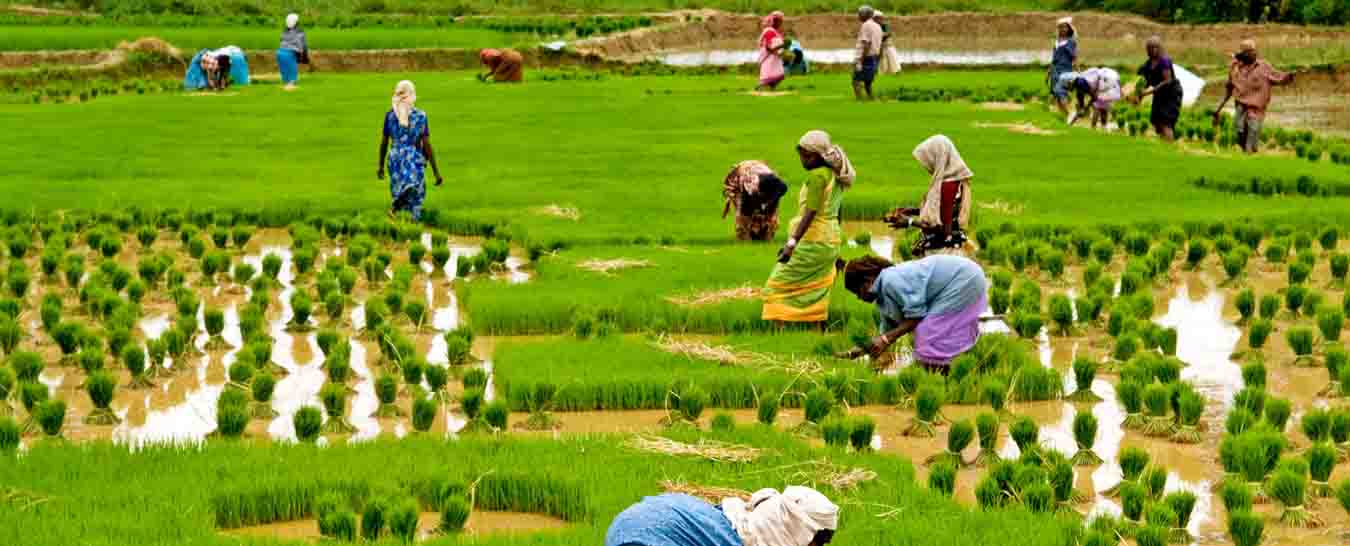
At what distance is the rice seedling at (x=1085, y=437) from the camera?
9172mm

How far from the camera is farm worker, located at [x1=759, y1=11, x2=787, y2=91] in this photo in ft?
90.3

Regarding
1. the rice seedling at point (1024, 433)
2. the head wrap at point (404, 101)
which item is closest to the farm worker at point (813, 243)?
the rice seedling at point (1024, 433)

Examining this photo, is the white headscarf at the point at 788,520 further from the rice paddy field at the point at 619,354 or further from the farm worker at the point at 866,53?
the farm worker at the point at 866,53

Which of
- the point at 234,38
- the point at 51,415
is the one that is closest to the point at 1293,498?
the point at 51,415

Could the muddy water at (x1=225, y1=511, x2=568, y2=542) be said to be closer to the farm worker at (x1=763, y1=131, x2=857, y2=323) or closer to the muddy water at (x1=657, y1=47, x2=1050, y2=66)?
the farm worker at (x1=763, y1=131, x2=857, y2=323)

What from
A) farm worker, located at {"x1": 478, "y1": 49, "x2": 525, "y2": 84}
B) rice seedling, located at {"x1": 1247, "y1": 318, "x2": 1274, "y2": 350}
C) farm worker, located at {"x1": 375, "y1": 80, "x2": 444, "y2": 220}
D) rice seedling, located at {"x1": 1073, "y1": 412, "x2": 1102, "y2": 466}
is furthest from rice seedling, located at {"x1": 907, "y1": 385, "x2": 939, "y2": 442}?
farm worker, located at {"x1": 478, "y1": 49, "x2": 525, "y2": 84}

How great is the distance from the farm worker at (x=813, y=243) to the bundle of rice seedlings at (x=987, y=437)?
2464mm

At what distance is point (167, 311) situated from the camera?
12875 mm

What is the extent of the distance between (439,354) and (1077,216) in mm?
7310

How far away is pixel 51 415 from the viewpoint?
9.27 metres

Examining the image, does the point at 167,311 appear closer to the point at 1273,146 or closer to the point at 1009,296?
the point at 1009,296

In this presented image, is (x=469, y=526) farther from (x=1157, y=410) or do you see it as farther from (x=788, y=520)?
(x=1157, y=410)

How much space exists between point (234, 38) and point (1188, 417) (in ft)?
98.6

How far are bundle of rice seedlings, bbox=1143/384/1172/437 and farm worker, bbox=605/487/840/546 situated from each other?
425 centimetres
